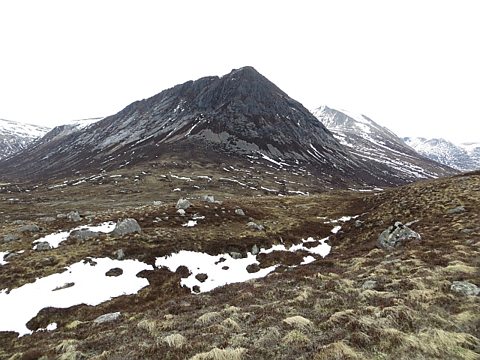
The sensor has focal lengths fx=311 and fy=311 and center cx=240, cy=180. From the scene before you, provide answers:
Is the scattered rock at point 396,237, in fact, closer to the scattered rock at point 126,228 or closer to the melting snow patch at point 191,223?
the melting snow patch at point 191,223

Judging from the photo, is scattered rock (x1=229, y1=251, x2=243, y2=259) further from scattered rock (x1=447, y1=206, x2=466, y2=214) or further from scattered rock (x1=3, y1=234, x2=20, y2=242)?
scattered rock (x1=447, y1=206, x2=466, y2=214)

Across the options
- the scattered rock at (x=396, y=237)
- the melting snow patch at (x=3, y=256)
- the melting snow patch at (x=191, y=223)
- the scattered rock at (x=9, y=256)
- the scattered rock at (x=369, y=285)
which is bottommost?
the melting snow patch at (x=3, y=256)

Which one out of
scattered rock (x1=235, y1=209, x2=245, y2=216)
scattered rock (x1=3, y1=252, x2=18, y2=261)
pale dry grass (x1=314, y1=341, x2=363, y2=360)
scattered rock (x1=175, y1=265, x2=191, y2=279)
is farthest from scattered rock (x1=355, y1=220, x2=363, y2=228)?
scattered rock (x1=3, y1=252, x2=18, y2=261)

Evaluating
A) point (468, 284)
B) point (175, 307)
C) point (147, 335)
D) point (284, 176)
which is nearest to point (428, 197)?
point (468, 284)

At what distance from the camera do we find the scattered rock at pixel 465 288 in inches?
570

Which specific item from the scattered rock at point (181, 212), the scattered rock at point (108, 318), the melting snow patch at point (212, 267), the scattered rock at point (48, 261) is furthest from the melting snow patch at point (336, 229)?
the scattered rock at point (48, 261)

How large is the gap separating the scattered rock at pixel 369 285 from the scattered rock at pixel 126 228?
23381 mm

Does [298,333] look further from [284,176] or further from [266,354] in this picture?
[284,176]

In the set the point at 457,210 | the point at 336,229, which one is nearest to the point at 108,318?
the point at 336,229

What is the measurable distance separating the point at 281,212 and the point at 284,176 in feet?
362

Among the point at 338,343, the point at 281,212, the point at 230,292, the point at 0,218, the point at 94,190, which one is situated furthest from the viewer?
the point at 94,190

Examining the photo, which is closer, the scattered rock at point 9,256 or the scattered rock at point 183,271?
the scattered rock at point 183,271

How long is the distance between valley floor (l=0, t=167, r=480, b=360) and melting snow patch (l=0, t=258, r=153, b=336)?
0.53m

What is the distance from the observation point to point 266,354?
34.9ft
